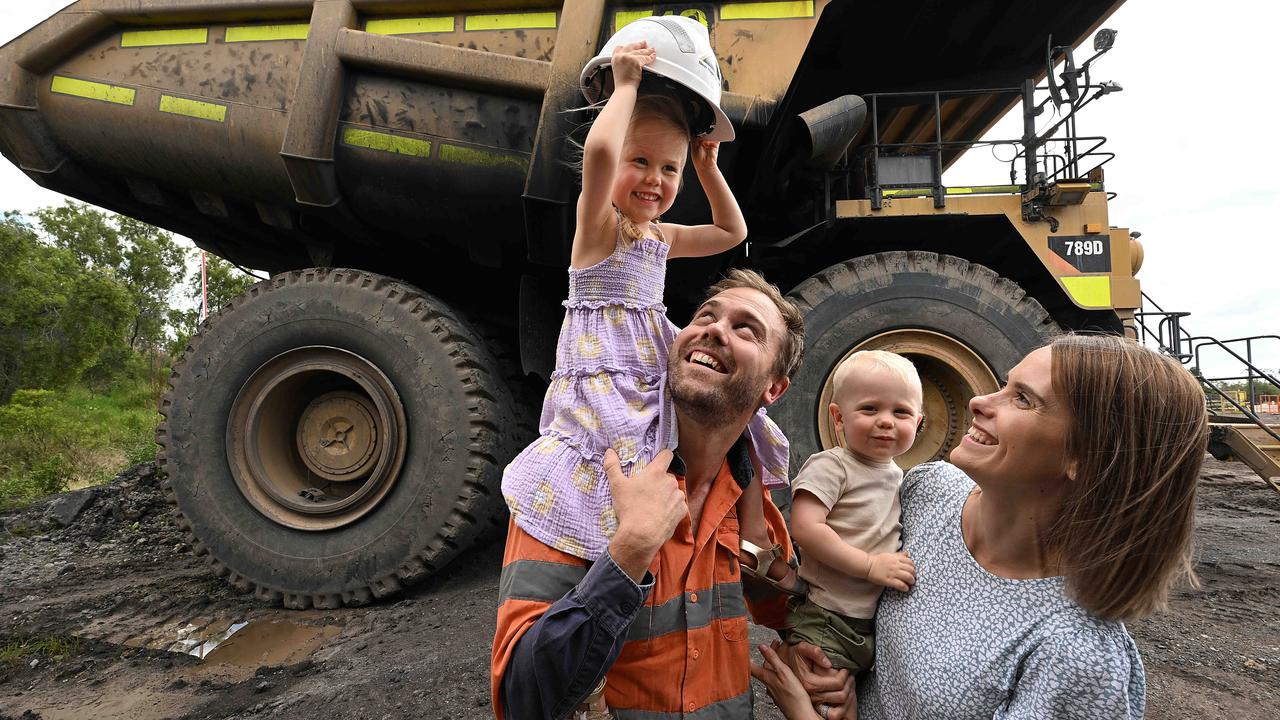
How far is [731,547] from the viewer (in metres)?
1.53

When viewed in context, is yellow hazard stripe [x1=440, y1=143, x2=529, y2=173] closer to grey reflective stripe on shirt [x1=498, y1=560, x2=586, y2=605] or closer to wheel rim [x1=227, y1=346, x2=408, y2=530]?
wheel rim [x1=227, y1=346, x2=408, y2=530]

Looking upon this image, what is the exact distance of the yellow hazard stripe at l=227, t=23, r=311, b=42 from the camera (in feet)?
10.7

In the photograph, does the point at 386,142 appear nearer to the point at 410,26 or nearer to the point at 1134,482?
the point at 410,26

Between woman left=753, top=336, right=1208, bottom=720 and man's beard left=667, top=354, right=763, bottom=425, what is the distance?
0.47m

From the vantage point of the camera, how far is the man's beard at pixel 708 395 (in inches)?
55.2

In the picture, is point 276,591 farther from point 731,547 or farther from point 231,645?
point 731,547

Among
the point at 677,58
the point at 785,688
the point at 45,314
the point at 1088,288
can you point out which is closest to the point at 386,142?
the point at 677,58

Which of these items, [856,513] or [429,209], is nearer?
[856,513]

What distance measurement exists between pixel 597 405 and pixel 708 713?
0.72 meters

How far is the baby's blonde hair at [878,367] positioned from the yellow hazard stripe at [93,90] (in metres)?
3.93

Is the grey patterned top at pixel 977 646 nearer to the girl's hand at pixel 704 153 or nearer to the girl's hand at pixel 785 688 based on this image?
the girl's hand at pixel 785 688

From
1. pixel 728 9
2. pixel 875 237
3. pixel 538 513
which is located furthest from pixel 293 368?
pixel 875 237

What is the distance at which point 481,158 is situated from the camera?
10.3 feet

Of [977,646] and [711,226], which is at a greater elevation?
[711,226]
